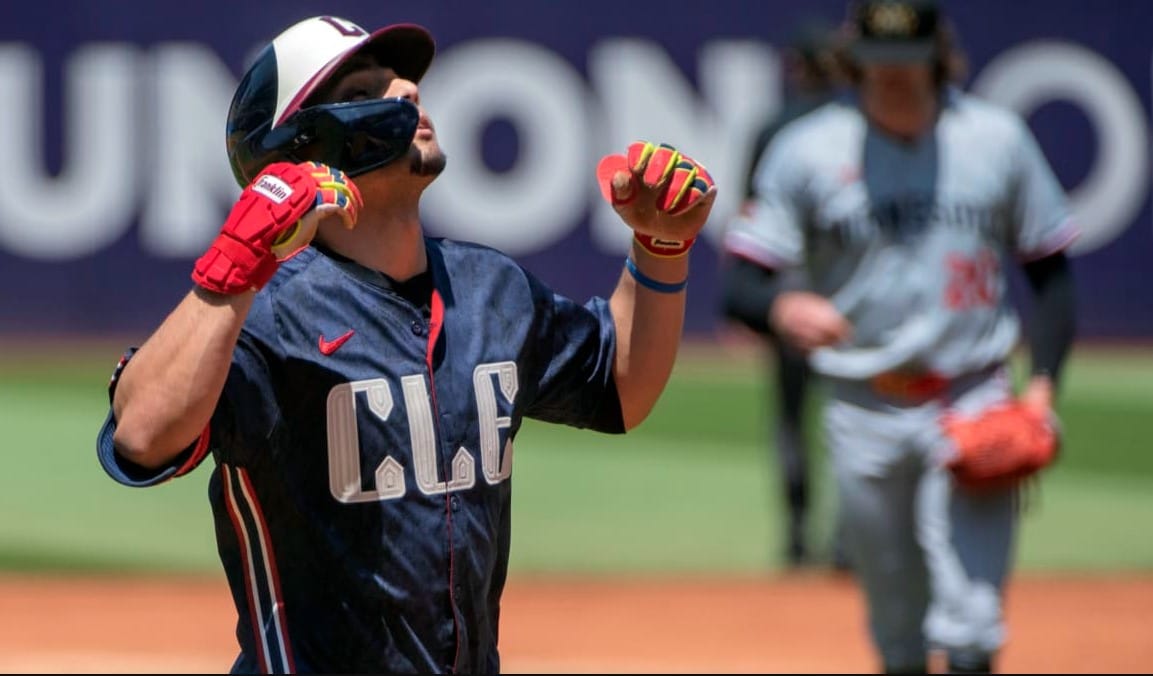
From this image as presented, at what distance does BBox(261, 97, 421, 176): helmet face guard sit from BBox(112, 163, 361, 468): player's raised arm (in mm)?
285

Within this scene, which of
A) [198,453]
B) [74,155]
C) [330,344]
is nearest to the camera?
[198,453]

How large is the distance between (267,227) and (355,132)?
1.19ft

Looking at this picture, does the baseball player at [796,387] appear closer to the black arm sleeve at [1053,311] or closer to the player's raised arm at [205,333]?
the black arm sleeve at [1053,311]

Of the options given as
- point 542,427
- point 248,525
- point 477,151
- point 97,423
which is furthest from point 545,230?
point 248,525

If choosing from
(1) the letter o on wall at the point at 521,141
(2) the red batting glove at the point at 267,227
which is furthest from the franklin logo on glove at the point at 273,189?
(1) the letter o on wall at the point at 521,141

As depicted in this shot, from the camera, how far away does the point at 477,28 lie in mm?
14797

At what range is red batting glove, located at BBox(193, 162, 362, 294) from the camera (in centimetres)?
265

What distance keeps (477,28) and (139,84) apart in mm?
2735

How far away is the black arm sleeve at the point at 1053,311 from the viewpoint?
509 centimetres

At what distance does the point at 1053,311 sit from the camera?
5.09 m

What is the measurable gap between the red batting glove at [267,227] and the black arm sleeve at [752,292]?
2660 mm

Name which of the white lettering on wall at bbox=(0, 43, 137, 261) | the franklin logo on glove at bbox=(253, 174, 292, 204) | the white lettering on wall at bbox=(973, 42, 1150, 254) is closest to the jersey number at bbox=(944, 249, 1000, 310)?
the franklin logo on glove at bbox=(253, 174, 292, 204)

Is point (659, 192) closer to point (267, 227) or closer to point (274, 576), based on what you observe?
point (267, 227)

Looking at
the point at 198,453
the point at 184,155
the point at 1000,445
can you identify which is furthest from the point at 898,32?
the point at 184,155
